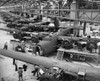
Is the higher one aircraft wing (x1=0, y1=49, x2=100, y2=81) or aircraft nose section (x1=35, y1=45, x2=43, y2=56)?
aircraft wing (x1=0, y1=49, x2=100, y2=81)

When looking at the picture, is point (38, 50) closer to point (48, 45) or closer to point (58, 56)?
point (48, 45)

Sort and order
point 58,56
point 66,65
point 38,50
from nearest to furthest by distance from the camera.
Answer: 1. point 66,65
2. point 38,50
3. point 58,56

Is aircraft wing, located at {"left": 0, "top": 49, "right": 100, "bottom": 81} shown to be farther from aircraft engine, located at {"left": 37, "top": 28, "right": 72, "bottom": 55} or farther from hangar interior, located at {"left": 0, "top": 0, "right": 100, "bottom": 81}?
aircraft engine, located at {"left": 37, "top": 28, "right": 72, "bottom": 55}

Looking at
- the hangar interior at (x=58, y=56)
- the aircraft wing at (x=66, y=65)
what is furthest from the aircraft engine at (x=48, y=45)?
the aircraft wing at (x=66, y=65)

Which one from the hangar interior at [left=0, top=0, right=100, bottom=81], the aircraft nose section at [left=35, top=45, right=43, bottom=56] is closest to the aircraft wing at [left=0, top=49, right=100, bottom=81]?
the hangar interior at [left=0, top=0, right=100, bottom=81]

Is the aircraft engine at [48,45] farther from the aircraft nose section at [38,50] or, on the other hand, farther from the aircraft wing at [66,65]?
the aircraft wing at [66,65]

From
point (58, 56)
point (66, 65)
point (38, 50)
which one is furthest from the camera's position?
point (58, 56)

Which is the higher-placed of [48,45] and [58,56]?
[48,45]

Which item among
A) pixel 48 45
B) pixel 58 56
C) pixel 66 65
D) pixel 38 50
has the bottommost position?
pixel 58 56

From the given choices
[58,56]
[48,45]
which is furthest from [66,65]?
[48,45]

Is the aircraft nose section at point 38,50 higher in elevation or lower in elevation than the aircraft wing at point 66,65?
lower

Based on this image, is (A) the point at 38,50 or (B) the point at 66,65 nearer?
(B) the point at 66,65

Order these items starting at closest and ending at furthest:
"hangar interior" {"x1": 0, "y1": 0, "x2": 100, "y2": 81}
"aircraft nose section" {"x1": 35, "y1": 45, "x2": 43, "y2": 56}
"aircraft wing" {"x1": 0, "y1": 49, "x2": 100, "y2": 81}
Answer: "aircraft wing" {"x1": 0, "y1": 49, "x2": 100, "y2": 81}, "hangar interior" {"x1": 0, "y1": 0, "x2": 100, "y2": 81}, "aircraft nose section" {"x1": 35, "y1": 45, "x2": 43, "y2": 56}

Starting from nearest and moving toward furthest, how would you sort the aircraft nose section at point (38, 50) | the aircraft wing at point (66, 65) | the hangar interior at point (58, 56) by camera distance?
the aircraft wing at point (66, 65) → the hangar interior at point (58, 56) → the aircraft nose section at point (38, 50)
